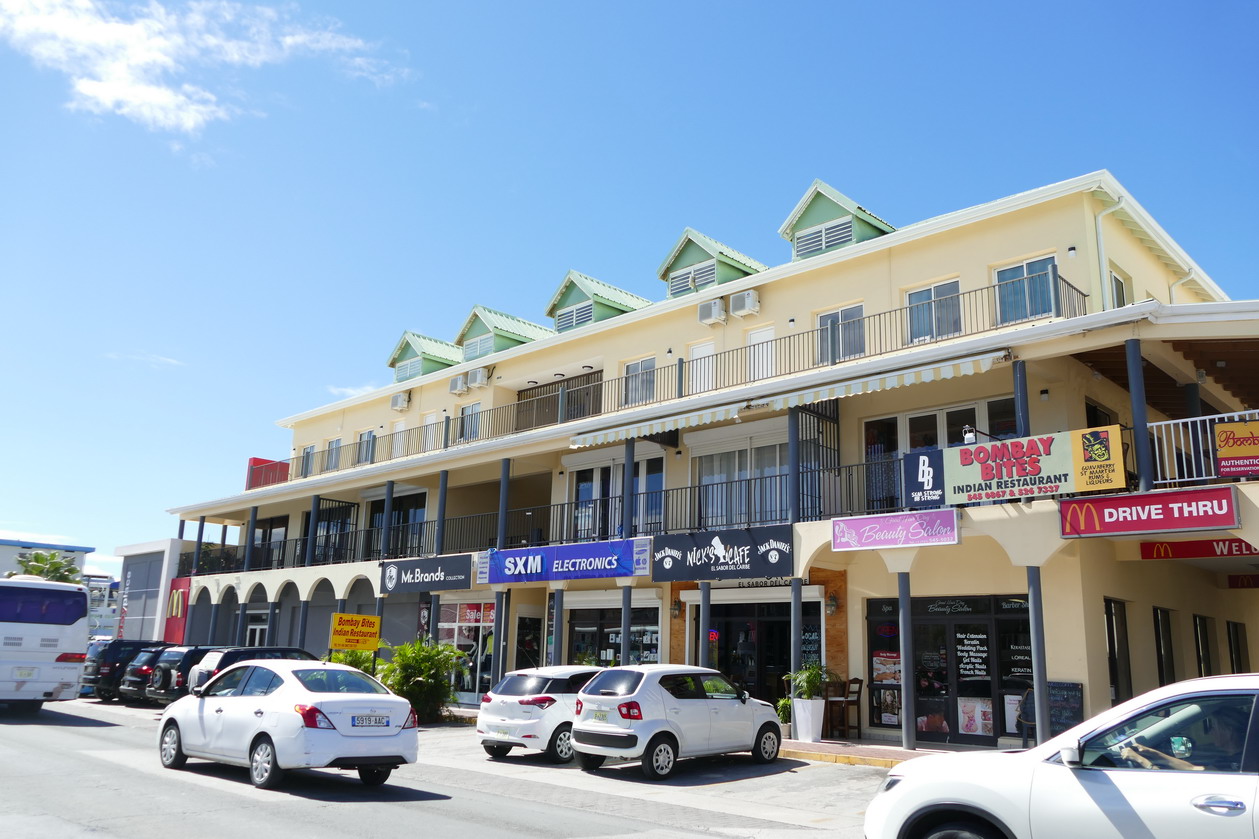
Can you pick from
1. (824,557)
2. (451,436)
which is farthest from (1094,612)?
(451,436)

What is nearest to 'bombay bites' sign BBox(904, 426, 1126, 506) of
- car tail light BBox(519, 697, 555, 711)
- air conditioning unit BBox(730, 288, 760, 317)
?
car tail light BBox(519, 697, 555, 711)

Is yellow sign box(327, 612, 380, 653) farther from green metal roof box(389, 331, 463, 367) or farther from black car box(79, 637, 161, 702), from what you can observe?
green metal roof box(389, 331, 463, 367)

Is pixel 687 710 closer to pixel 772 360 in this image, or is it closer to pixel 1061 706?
pixel 1061 706

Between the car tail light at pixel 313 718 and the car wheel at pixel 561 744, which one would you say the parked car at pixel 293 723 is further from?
the car wheel at pixel 561 744

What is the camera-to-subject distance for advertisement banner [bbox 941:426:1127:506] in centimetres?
1364

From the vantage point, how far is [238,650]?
21359mm

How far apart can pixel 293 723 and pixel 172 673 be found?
14.6 m

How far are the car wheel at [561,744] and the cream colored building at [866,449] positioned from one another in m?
4.07

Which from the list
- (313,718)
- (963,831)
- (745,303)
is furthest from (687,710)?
(745,303)

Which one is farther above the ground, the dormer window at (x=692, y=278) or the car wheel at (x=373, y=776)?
the dormer window at (x=692, y=278)

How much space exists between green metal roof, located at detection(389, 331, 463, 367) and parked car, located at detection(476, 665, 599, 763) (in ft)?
65.3

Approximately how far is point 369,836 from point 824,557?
38.3 feet

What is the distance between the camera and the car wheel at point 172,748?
39.0 feet

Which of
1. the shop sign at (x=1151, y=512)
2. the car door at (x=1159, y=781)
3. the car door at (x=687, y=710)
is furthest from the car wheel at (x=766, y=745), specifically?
the car door at (x=1159, y=781)
